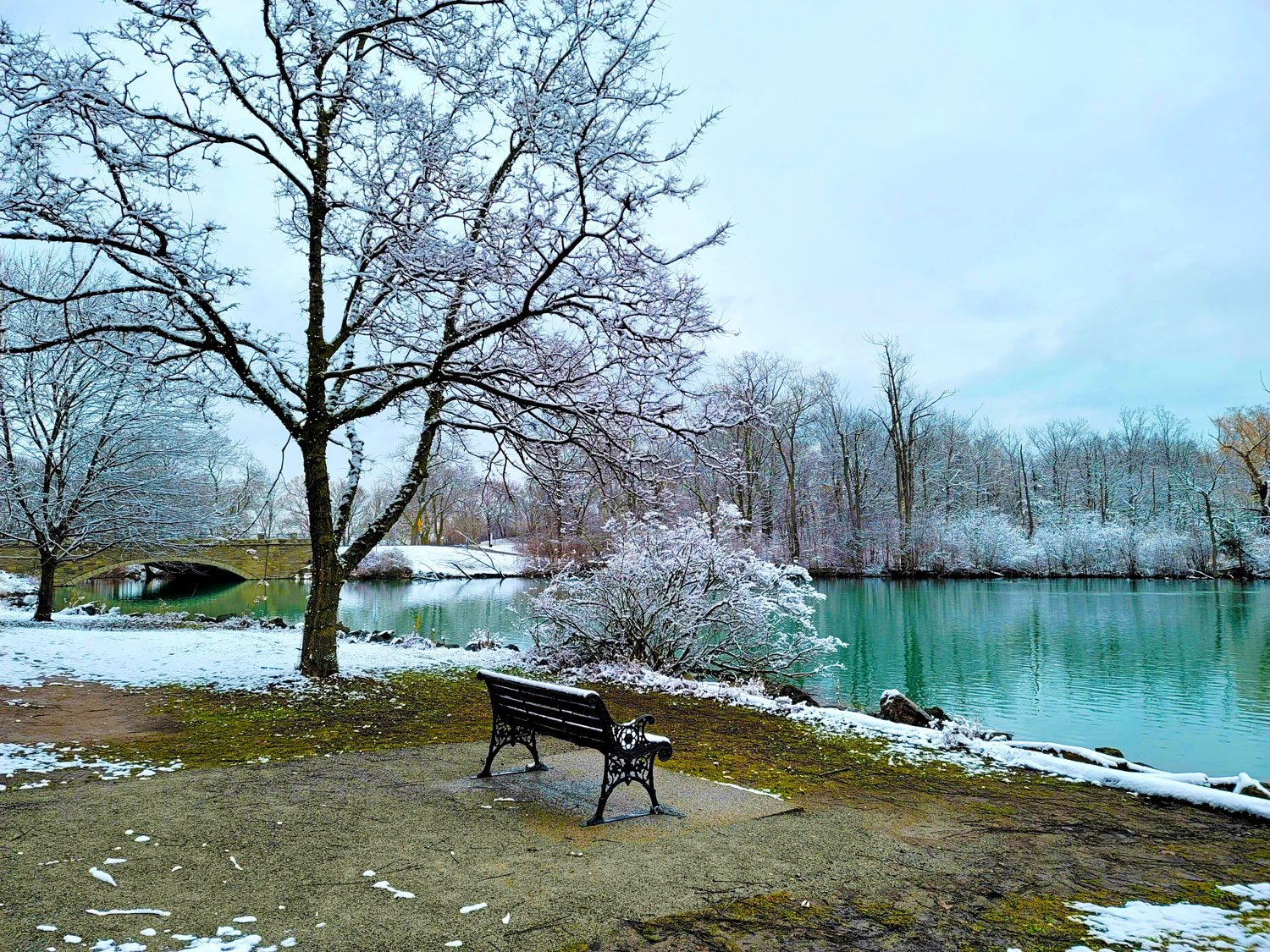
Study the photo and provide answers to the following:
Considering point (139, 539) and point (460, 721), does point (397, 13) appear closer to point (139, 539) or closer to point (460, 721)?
point (460, 721)

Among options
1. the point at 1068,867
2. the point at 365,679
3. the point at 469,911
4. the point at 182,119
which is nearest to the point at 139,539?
the point at 365,679

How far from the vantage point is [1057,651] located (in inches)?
714

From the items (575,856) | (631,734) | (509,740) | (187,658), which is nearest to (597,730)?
(631,734)

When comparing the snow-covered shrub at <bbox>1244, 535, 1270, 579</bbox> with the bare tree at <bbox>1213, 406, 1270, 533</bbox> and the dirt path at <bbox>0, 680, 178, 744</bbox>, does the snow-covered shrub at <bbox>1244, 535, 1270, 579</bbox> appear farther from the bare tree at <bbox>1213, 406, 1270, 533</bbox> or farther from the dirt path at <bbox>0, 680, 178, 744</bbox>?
the dirt path at <bbox>0, 680, 178, 744</bbox>

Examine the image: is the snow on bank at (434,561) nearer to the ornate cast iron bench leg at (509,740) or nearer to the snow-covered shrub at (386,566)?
the snow-covered shrub at (386,566)

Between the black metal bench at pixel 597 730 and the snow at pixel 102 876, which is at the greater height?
the black metal bench at pixel 597 730

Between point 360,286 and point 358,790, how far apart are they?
278 inches

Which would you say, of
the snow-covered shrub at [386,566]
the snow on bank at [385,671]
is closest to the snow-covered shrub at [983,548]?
the snow-covered shrub at [386,566]

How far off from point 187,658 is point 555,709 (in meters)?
9.47

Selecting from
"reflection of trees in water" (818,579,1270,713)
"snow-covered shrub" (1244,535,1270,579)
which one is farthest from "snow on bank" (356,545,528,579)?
"snow-covered shrub" (1244,535,1270,579)

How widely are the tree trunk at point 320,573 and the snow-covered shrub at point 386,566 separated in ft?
123

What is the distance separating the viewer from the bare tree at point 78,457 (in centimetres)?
1631

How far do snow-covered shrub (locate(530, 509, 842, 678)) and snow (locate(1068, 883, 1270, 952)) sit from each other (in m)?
8.25

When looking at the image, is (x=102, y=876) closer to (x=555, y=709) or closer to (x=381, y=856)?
(x=381, y=856)
